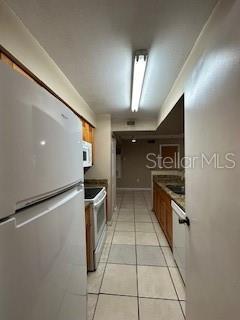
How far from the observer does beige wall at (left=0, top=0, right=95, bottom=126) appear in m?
1.13

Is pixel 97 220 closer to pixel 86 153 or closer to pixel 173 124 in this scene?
pixel 86 153

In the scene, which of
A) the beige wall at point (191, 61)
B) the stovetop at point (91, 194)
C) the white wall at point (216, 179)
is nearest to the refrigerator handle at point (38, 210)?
the white wall at point (216, 179)

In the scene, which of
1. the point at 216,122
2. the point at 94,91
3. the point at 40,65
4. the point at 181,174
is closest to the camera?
the point at 216,122

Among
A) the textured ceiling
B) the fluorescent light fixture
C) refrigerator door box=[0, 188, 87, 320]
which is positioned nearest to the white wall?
the fluorescent light fixture

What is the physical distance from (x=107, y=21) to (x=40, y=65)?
680mm

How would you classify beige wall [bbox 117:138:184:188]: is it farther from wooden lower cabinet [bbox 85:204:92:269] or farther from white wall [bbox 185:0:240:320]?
white wall [bbox 185:0:240:320]

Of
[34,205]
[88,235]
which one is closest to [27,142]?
[34,205]

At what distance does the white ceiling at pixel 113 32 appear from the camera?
1128mm

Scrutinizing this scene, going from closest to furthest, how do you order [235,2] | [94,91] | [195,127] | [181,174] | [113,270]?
1. [235,2]
2. [195,127]
3. [113,270]
4. [94,91]
5. [181,174]

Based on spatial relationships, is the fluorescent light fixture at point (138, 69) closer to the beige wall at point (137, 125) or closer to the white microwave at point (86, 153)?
the white microwave at point (86, 153)

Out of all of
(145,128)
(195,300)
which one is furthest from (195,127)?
(145,128)

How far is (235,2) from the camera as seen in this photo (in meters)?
0.79

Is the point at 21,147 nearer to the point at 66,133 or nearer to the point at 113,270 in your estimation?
the point at 66,133

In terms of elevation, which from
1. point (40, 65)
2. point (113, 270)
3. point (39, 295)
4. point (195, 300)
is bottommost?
point (113, 270)
